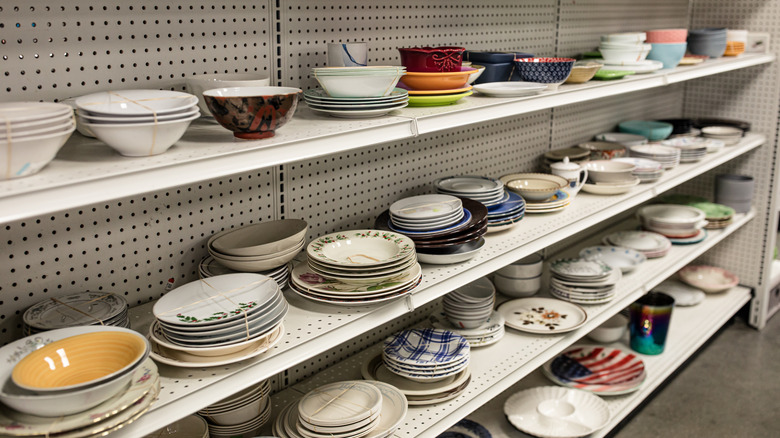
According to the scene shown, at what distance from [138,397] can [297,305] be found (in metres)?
0.57

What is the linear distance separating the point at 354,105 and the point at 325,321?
0.53 meters

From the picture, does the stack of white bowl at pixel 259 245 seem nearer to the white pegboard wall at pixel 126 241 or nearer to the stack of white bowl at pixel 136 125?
the white pegboard wall at pixel 126 241

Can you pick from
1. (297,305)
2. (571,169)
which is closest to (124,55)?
(297,305)

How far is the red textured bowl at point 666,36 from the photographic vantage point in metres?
3.00

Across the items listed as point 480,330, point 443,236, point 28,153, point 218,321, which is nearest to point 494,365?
point 480,330

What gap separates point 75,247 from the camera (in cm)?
158

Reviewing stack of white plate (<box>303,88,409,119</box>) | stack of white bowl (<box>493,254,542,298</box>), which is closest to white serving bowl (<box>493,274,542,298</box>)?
stack of white bowl (<box>493,254,542,298</box>)

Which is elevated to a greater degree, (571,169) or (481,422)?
(571,169)

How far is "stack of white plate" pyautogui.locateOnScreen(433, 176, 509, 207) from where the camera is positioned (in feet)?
7.73

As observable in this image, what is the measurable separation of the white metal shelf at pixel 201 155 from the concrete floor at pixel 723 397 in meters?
1.81

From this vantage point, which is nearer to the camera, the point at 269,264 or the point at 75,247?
the point at 75,247

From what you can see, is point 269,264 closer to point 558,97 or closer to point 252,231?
point 252,231

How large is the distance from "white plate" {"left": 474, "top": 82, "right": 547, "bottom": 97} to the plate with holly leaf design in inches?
37.1

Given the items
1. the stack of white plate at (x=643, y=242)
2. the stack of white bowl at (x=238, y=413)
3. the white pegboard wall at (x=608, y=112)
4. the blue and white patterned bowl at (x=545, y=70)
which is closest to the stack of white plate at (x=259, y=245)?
the stack of white bowl at (x=238, y=413)
